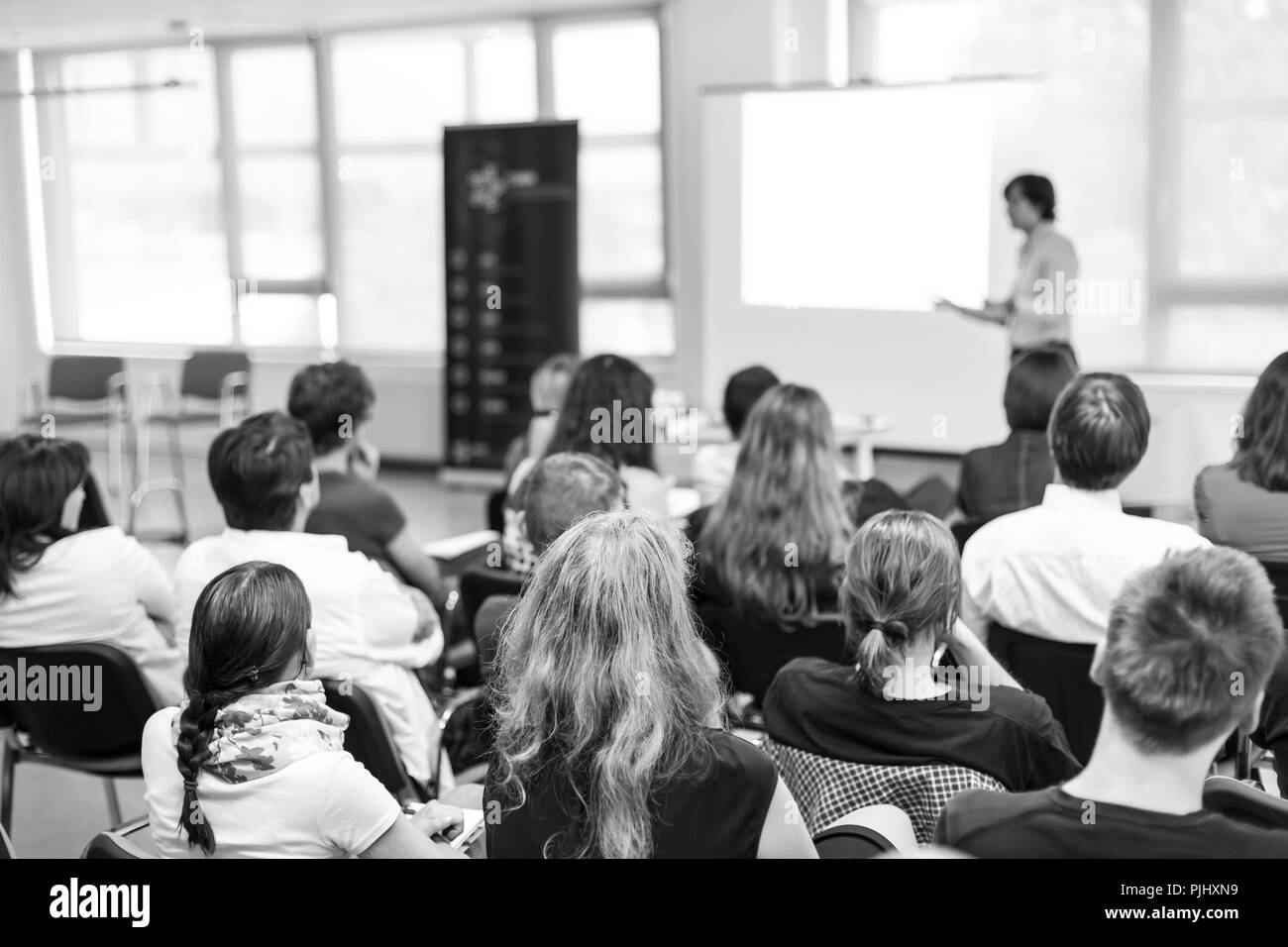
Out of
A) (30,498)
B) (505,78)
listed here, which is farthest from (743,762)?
(505,78)

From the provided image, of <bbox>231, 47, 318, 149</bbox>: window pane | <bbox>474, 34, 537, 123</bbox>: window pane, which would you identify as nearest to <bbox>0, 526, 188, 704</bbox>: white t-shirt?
<bbox>474, 34, 537, 123</bbox>: window pane

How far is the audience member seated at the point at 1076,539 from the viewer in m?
2.50

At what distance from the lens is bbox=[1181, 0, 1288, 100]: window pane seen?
6254 mm

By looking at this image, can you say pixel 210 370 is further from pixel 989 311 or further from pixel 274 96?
pixel 989 311

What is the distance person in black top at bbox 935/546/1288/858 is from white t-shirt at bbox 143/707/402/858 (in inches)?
29.6

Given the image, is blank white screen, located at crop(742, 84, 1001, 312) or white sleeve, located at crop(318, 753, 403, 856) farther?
blank white screen, located at crop(742, 84, 1001, 312)

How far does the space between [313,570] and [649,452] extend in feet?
3.94

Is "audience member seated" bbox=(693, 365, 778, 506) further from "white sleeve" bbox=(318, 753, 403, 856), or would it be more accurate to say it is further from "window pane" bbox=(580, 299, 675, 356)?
"window pane" bbox=(580, 299, 675, 356)

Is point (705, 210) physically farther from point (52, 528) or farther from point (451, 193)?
point (52, 528)

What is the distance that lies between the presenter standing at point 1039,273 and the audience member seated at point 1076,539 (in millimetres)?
2992

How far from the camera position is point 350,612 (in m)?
2.64

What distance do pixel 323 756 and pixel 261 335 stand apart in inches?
324

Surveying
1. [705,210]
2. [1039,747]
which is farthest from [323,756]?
[705,210]

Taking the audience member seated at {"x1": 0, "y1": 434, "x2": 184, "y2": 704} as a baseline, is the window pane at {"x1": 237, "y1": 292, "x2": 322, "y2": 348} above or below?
above
